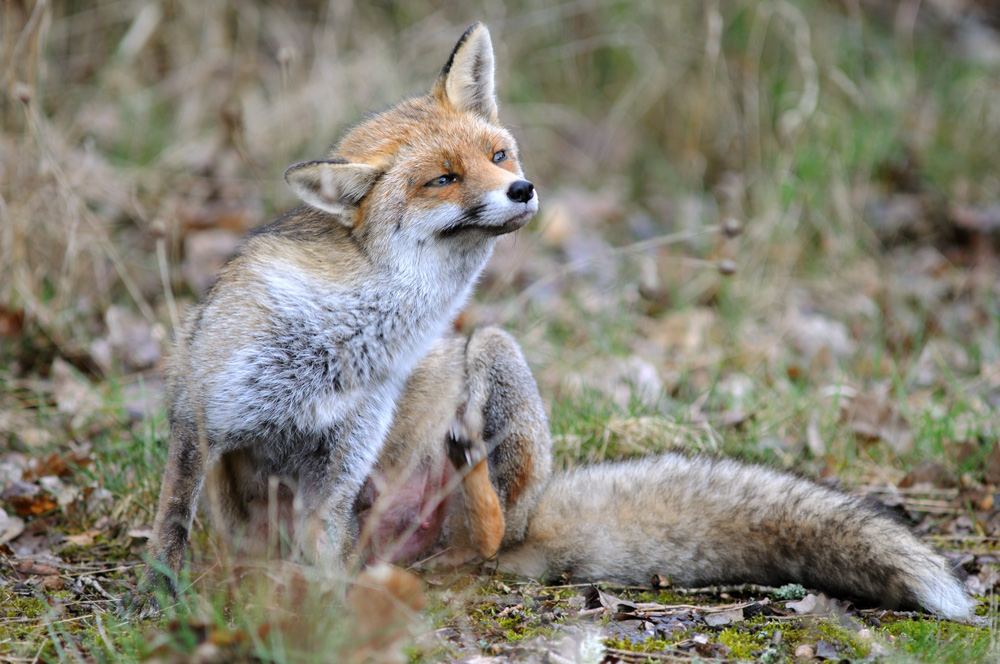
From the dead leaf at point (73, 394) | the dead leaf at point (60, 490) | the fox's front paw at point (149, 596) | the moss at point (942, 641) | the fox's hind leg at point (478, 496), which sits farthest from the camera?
the dead leaf at point (73, 394)

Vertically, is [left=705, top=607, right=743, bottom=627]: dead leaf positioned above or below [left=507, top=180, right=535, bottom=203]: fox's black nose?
below

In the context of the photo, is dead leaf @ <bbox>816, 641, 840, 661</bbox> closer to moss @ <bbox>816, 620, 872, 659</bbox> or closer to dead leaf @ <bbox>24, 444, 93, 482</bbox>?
moss @ <bbox>816, 620, 872, 659</bbox>

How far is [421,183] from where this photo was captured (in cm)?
405

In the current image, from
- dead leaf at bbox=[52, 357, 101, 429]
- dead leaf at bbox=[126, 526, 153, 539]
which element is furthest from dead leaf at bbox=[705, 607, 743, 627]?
dead leaf at bbox=[52, 357, 101, 429]

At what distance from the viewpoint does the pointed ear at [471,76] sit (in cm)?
448

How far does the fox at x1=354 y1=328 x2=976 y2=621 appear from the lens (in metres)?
4.07

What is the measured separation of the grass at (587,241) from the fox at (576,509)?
0.33 m

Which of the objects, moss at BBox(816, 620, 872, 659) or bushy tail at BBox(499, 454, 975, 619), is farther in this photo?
bushy tail at BBox(499, 454, 975, 619)

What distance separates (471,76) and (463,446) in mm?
1942

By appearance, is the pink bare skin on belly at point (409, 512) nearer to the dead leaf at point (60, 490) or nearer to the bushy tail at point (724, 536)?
the bushy tail at point (724, 536)

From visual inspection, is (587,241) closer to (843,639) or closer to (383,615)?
(843,639)

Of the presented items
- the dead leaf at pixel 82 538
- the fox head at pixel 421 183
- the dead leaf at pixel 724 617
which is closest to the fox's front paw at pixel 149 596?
the dead leaf at pixel 82 538

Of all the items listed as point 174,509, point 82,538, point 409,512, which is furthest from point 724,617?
point 82,538

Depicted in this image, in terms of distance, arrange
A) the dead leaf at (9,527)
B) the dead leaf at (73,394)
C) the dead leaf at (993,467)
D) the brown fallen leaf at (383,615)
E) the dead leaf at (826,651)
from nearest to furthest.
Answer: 1. the brown fallen leaf at (383,615)
2. the dead leaf at (826,651)
3. the dead leaf at (9,527)
4. the dead leaf at (993,467)
5. the dead leaf at (73,394)
